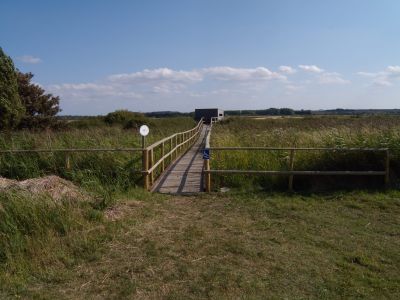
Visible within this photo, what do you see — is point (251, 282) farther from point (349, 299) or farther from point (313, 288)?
point (349, 299)

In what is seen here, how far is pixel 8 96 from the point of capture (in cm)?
1794

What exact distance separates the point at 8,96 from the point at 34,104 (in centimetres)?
1374

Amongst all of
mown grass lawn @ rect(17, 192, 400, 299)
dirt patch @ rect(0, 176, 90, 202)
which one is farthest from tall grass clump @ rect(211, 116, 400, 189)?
dirt patch @ rect(0, 176, 90, 202)

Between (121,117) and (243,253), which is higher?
(121,117)

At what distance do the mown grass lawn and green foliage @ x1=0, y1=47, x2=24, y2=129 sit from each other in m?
12.7

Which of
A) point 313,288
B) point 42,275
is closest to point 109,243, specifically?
point 42,275

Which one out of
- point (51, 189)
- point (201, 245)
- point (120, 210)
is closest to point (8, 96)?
point (51, 189)

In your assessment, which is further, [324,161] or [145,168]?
[324,161]

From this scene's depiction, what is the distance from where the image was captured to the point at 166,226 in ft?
20.4

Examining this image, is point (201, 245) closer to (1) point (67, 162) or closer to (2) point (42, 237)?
(2) point (42, 237)

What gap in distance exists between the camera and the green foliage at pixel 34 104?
3048 cm

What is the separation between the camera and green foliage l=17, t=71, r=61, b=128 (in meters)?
30.5

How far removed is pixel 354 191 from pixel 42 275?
6922mm

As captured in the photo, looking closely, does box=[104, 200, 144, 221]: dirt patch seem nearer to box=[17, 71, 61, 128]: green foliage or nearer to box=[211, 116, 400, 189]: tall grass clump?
box=[211, 116, 400, 189]: tall grass clump
